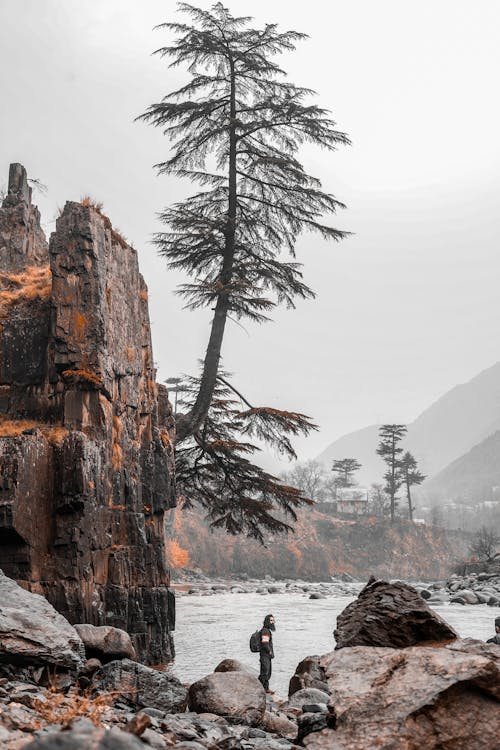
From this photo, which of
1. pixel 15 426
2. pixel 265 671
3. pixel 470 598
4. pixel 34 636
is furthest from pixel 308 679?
pixel 470 598

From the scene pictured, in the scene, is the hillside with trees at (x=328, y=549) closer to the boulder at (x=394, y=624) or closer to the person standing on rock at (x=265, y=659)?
the person standing on rock at (x=265, y=659)

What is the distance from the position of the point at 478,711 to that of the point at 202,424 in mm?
15569

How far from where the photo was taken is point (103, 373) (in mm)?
13891

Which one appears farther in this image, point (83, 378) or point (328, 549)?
point (328, 549)

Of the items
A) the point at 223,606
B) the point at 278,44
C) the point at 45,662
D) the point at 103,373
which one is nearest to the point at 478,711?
the point at 45,662

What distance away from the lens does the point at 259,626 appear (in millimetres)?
22188

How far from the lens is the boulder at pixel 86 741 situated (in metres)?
2.62

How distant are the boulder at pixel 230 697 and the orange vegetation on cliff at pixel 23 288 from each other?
991 centimetres

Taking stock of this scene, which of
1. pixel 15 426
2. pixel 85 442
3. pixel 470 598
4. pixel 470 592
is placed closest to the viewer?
pixel 85 442

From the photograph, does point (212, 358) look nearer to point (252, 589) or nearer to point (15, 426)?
point (15, 426)

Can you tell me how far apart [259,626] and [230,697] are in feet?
49.3

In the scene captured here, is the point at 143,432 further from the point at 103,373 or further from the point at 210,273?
the point at 210,273

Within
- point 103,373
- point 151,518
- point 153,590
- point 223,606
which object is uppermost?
point 103,373

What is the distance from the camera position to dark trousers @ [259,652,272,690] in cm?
1123
